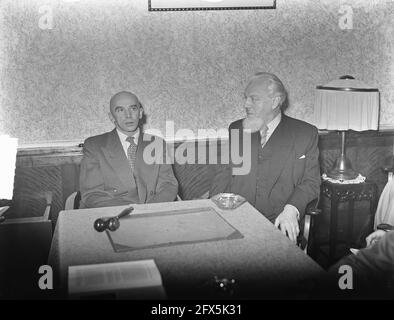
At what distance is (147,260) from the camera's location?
5.25ft

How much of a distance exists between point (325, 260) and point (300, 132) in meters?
0.94

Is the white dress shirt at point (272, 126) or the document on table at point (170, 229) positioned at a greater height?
the white dress shirt at point (272, 126)

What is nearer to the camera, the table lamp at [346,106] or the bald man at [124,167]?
the bald man at [124,167]

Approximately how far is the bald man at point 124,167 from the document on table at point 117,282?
43.0 inches

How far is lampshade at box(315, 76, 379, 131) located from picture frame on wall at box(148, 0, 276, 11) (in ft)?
2.23

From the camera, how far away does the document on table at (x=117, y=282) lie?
55.9 inches

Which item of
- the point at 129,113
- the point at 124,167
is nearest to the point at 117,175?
the point at 124,167

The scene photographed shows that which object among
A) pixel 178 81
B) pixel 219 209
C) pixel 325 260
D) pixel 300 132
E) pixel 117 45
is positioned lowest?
pixel 325 260

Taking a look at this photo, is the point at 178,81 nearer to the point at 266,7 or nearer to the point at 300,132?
the point at 266,7

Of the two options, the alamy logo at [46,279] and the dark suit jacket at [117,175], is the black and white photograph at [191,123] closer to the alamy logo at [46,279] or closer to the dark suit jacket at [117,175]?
the dark suit jacket at [117,175]

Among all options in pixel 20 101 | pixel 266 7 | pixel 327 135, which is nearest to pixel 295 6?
pixel 266 7

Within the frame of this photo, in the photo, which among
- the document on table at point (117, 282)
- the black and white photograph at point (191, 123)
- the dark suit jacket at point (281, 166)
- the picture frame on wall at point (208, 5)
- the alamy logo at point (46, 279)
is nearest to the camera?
the document on table at point (117, 282)

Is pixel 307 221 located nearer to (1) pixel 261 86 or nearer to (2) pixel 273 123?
(2) pixel 273 123

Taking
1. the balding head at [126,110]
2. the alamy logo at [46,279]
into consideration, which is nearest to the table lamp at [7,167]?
the alamy logo at [46,279]
